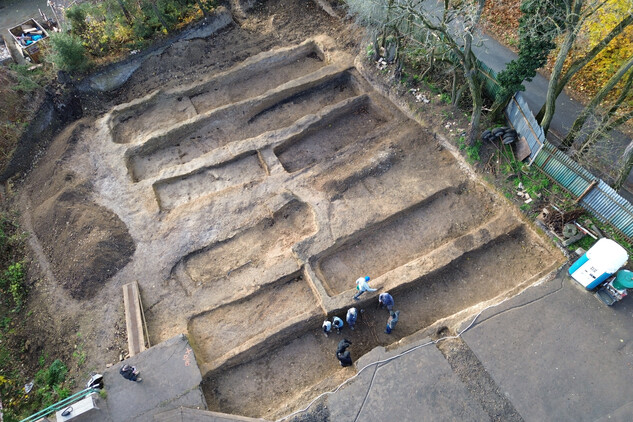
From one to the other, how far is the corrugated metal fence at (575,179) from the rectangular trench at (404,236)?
1710 mm

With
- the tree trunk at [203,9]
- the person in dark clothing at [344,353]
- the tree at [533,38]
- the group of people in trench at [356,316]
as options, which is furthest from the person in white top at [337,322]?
the tree trunk at [203,9]

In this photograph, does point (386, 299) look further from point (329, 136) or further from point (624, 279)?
point (329, 136)

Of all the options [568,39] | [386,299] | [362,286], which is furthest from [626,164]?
[362,286]

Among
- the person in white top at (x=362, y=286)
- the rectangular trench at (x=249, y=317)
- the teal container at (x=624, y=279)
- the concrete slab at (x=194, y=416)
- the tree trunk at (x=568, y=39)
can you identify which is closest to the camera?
the concrete slab at (x=194, y=416)

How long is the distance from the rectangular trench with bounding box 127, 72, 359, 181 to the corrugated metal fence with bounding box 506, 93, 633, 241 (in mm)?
5597

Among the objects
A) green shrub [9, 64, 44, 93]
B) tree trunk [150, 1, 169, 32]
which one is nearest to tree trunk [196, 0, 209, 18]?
tree trunk [150, 1, 169, 32]

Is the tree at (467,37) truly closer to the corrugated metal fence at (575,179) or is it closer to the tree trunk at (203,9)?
the corrugated metal fence at (575,179)

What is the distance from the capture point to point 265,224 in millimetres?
10781

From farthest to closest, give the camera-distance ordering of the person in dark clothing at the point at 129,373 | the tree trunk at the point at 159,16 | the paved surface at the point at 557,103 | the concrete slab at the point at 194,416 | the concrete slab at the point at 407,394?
the tree trunk at the point at 159,16
the paved surface at the point at 557,103
the person in dark clothing at the point at 129,373
the concrete slab at the point at 194,416
the concrete slab at the point at 407,394

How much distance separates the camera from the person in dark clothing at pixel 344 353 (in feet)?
26.9

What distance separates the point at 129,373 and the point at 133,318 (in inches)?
61.4

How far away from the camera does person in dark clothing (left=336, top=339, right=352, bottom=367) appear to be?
8.20 meters

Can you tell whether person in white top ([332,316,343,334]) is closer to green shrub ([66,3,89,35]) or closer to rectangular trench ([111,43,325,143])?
rectangular trench ([111,43,325,143])

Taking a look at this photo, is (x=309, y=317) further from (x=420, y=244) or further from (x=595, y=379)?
(x=595, y=379)
